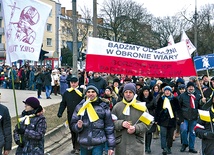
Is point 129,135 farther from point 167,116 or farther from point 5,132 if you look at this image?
point 167,116

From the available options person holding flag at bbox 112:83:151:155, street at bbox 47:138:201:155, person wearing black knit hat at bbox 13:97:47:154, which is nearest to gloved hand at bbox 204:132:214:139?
person holding flag at bbox 112:83:151:155

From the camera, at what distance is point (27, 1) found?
19.1 ft

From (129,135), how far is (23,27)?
2.33 metres

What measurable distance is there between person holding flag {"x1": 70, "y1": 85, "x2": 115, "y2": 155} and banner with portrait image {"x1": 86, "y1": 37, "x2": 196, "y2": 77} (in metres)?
1.83

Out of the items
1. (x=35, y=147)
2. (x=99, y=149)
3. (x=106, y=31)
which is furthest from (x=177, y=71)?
(x=106, y=31)

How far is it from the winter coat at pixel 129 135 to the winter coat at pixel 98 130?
0.19 metres

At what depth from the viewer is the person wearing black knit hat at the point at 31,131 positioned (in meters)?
5.41

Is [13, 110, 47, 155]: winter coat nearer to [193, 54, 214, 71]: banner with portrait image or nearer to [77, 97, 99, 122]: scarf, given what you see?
[77, 97, 99, 122]: scarf

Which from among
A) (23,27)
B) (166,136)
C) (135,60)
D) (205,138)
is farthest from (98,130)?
(166,136)

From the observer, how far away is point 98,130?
5.48m

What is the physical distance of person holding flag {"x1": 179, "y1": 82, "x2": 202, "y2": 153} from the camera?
8883 mm

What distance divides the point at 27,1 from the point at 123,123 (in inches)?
94.5

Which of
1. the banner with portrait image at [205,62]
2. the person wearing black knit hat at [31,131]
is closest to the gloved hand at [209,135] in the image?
the person wearing black knit hat at [31,131]

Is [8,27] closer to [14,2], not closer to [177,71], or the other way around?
[14,2]
